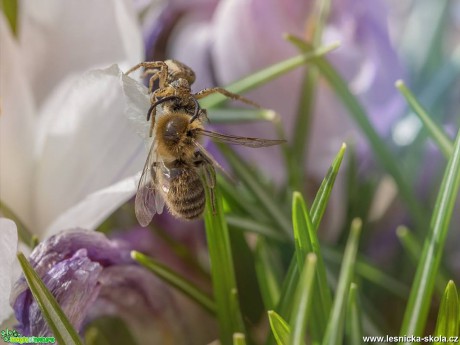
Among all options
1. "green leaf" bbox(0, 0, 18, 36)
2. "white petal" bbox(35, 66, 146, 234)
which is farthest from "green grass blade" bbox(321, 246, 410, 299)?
"green leaf" bbox(0, 0, 18, 36)

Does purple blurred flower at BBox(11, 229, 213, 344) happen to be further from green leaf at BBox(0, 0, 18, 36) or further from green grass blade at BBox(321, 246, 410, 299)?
green leaf at BBox(0, 0, 18, 36)

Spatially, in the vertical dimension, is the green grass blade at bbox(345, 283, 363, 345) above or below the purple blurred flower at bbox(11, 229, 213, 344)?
below

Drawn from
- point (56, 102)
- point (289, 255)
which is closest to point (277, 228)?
point (289, 255)

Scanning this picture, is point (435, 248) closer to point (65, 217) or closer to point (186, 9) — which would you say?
point (65, 217)

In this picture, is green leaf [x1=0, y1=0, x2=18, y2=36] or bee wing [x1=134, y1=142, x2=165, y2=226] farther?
green leaf [x1=0, y1=0, x2=18, y2=36]

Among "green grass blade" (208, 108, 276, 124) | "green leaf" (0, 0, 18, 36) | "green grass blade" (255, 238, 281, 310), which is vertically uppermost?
"green leaf" (0, 0, 18, 36)

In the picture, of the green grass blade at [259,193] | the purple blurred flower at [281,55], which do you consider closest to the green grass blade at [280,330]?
the green grass blade at [259,193]
